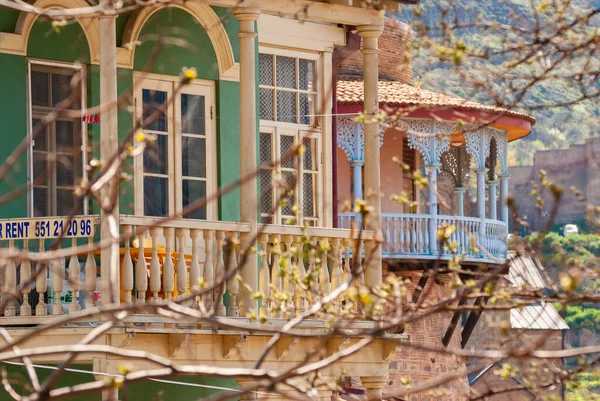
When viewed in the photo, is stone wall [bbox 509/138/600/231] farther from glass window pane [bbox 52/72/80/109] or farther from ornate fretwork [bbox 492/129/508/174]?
glass window pane [bbox 52/72/80/109]

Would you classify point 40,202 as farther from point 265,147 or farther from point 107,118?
point 265,147

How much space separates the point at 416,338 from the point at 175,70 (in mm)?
11436

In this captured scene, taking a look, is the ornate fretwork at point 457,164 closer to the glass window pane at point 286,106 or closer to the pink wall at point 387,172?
the pink wall at point 387,172

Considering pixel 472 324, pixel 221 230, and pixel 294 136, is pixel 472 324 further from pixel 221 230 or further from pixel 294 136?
pixel 221 230

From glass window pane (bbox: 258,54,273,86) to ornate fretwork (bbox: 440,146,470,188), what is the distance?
11.6 meters

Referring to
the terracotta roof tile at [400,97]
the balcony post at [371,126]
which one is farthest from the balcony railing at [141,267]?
the terracotta roof tile at [400,97]

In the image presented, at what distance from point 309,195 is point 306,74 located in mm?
1221

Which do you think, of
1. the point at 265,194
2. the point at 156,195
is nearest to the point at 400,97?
the point at 265,194

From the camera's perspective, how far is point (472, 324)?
2505 centimetres

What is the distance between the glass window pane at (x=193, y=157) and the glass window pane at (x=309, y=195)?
1.49m

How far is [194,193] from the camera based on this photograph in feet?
46.2

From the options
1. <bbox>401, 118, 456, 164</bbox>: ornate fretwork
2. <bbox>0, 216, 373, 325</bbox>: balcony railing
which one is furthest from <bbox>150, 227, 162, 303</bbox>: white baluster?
<bbox>401, 118, 456, 164</bbox>: ornate fretwork

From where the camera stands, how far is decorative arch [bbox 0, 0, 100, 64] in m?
12.6

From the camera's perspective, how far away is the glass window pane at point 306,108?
1522 centimetres
